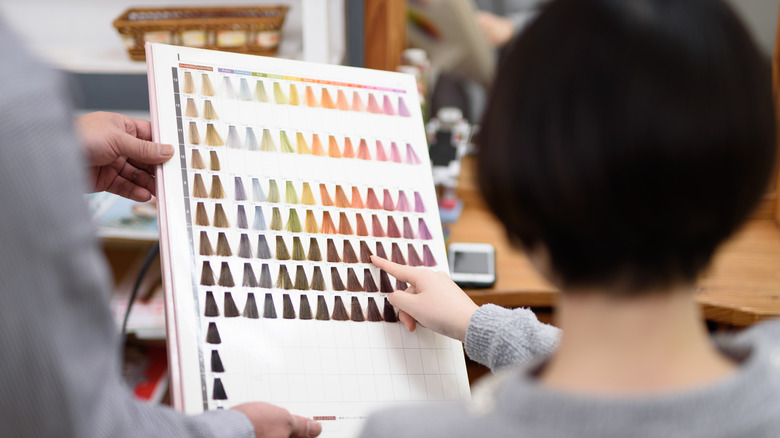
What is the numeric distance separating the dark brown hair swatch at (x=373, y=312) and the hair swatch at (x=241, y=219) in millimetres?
179

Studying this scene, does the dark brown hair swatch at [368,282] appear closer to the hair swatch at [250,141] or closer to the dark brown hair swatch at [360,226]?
the dark brown hair swatch at [360,226]

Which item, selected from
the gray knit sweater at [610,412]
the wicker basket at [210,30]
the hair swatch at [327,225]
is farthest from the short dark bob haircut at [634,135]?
the wicker basket at [210,30]

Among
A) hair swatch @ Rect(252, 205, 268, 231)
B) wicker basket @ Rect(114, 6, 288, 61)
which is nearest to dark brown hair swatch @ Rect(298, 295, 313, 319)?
hair swatch @ Rect(252, 205, 268, 231)

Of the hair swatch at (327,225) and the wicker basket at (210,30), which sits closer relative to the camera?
the hair swatch at (327,225)

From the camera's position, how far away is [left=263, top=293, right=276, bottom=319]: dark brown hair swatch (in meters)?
0.80

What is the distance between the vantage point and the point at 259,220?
2.78 ft

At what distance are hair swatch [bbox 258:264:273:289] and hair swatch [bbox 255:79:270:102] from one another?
234mm

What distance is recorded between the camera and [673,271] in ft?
1.46

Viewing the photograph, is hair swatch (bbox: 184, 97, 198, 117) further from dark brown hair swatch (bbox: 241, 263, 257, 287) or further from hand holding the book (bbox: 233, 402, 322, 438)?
hand holding the book (bbox: 233, 402, 322, 438)

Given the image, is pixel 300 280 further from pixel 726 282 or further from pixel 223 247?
pixel 726 282

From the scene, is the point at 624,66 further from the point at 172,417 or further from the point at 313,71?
the point at 313,71

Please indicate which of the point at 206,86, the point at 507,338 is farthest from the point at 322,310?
the point at 206,86

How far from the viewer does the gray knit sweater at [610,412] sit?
416mm

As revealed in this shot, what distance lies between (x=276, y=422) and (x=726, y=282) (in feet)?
3.25
